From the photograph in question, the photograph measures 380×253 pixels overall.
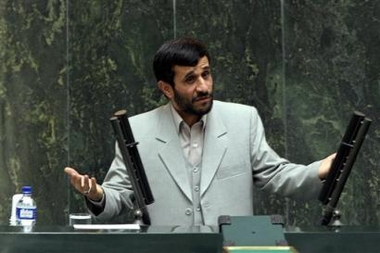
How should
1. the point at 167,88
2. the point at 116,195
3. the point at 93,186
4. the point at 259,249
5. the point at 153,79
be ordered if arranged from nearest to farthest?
1. the point at 259,249
2. the point at 93,186
3. the point at 116,195
4. the point at 167,88
5. the point at 153,79

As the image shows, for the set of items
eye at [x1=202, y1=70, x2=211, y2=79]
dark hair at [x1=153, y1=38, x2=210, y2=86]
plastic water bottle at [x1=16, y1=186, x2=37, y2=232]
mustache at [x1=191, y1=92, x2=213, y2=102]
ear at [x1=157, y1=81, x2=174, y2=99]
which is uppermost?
dark hair at [x1=153, y1=38, x2=210, y2=86]

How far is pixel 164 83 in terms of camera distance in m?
4.72

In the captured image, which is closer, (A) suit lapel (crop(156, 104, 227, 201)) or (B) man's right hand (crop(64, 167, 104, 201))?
(B) man's right hand (crop(64, 167, 104, 201))

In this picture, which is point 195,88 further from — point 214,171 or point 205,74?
point 214,171

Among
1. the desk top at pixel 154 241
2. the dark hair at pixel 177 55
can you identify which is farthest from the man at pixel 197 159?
the desk top at pixel 154 241


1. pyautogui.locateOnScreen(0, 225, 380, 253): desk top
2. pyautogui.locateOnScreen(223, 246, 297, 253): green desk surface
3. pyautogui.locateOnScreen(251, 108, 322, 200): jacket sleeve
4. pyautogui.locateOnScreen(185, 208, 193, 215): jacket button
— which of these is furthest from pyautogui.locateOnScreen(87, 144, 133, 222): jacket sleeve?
pyautogui.locateOnScreen(223, 246, 297, 253): green desk surface

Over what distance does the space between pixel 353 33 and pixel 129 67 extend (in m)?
1.46

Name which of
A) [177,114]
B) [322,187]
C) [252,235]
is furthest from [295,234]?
[177,114]

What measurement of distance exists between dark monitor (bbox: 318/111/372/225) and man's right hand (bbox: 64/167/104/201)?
0.95 metres

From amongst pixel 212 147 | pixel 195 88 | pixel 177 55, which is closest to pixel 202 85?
pixel 195 88

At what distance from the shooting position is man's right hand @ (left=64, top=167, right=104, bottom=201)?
4043 mm

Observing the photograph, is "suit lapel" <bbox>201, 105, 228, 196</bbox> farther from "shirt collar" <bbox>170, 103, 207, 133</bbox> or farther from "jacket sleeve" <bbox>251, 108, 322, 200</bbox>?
"jacket sleeve" <bbox>251, 108, 322, 200</bbox>

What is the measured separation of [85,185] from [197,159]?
676mm

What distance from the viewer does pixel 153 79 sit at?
6469 mm
